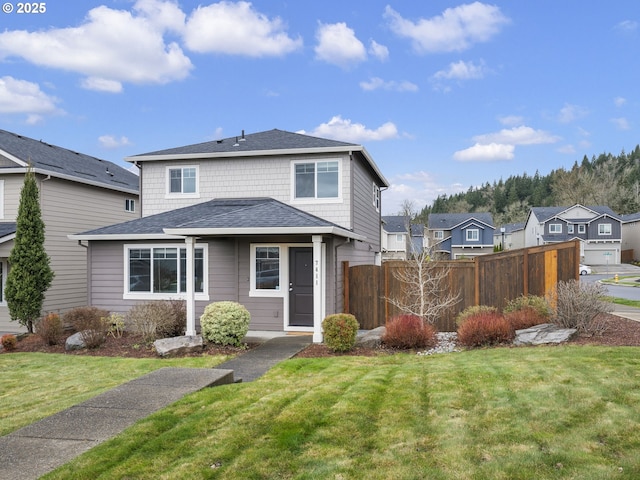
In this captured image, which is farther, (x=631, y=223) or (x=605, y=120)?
(x=631, y=223)

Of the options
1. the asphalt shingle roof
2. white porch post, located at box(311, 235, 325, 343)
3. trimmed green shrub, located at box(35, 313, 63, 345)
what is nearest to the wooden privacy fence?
white porch post, located at box(311, 235, 325, 343)

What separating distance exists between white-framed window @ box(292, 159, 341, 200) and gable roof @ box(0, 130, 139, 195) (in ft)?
26.1

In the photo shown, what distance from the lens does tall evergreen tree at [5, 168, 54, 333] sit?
12.7m

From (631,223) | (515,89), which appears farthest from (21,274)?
(631,223)

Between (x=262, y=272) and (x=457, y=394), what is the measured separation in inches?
312

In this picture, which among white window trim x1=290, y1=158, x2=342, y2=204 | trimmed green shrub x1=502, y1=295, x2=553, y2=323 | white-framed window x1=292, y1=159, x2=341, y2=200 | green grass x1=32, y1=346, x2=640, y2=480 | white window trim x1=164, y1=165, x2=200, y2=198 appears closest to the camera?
green grass x1=32, y1=346, x2=640, y2=480

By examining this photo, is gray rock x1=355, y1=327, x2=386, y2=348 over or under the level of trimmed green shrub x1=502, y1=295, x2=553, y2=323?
under

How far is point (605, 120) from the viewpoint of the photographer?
25141 mm

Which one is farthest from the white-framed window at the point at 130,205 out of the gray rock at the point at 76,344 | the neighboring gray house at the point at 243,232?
the gray rock at the point at 76,344

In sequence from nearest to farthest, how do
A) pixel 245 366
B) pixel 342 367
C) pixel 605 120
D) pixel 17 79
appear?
pixel 342 367
pixel 245 366
pixel 17 79
pixel 605 120

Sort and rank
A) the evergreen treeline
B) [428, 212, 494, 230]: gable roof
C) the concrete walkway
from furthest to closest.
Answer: the evergreen treeline
[428, 212, 494, 230]: gable roof
the concrete walkway

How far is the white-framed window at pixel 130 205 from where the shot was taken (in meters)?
19.6

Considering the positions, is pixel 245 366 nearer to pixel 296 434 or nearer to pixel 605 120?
pixel 296 434

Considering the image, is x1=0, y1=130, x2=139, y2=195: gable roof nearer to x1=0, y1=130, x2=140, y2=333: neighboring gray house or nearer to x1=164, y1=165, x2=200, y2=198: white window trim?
x1=0, y1=130, x2=140, y2=333: neighboring gray house
